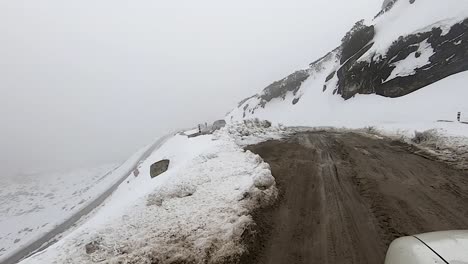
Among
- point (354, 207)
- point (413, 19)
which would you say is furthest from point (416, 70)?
point (354, 207)

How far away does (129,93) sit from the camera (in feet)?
586

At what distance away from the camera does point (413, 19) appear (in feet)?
84.1

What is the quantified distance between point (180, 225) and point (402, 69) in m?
24.3

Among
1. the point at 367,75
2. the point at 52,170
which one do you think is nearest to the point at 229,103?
the point at 52,170

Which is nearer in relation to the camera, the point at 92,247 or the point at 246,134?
the point at 92,247

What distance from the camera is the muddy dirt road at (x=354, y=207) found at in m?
5.14

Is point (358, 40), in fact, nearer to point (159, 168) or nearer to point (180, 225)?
point (159, 168)

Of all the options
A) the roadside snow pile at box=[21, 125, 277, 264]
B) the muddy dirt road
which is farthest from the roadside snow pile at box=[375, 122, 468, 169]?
the roadside snow pile at box=[21, 125, 277, 264]

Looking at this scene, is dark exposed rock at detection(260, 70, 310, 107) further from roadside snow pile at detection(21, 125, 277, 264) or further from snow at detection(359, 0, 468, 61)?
roadside snow pile at detection(21, 125, 277, 264)

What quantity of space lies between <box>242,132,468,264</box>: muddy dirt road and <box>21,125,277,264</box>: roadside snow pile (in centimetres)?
57

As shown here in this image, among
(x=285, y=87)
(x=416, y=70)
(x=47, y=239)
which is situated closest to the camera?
(x=416, y=70)

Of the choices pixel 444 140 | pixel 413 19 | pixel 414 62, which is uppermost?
pixel 413 19

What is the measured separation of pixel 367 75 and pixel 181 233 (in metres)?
27.6

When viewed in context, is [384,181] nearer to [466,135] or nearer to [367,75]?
[466,135]
